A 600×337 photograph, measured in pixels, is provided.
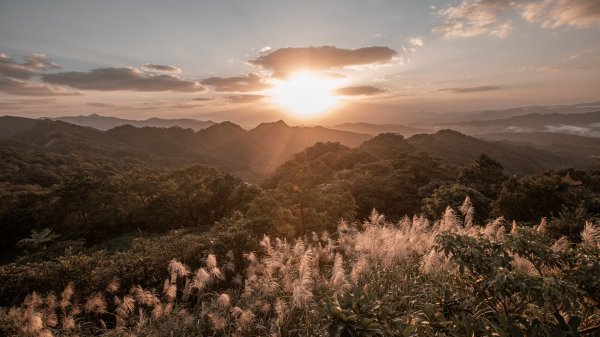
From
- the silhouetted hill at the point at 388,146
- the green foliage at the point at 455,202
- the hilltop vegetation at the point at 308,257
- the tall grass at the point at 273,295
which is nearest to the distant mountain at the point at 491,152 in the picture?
the silhouetted hill at the point at 388,146

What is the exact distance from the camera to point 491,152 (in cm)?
15425

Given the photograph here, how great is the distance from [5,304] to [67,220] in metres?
20.6

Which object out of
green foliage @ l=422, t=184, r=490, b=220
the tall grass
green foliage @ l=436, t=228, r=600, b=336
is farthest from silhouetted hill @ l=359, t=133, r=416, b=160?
green foliage @ l=436, t=228, r=600, b=336

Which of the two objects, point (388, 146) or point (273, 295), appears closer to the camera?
point (273, 295)

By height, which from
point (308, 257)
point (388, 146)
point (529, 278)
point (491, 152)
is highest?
point (529, 278)

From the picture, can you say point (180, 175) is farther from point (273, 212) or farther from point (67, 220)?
point (273, 212)

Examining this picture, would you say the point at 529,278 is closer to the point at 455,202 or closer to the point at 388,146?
the point at 455,202

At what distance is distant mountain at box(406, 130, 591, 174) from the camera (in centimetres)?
13588

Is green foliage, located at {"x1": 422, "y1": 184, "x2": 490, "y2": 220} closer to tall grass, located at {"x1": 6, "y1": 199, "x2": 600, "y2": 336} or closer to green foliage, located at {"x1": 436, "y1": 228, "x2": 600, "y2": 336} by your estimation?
tall grass, located at {"x1": 6, "y1": 199, "x2": 600, "y2": 336}

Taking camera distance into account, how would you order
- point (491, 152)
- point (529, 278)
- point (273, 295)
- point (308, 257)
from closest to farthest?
point (529, 278) < point (273, 295) < point (308, 257) < point (491, 152)

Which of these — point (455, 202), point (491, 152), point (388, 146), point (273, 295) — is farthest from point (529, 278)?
point (491, 152)

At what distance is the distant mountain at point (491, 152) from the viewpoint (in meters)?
136

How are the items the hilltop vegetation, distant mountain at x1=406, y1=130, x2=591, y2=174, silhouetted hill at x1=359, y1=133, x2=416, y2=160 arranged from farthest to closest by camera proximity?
distant mountain at x1=406, y1=130, x2=591, y2=174
silhouetted hill at x1=359, y1=133, x2=416, y2=160
the hilltop vegetation

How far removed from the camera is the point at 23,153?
84.0m
